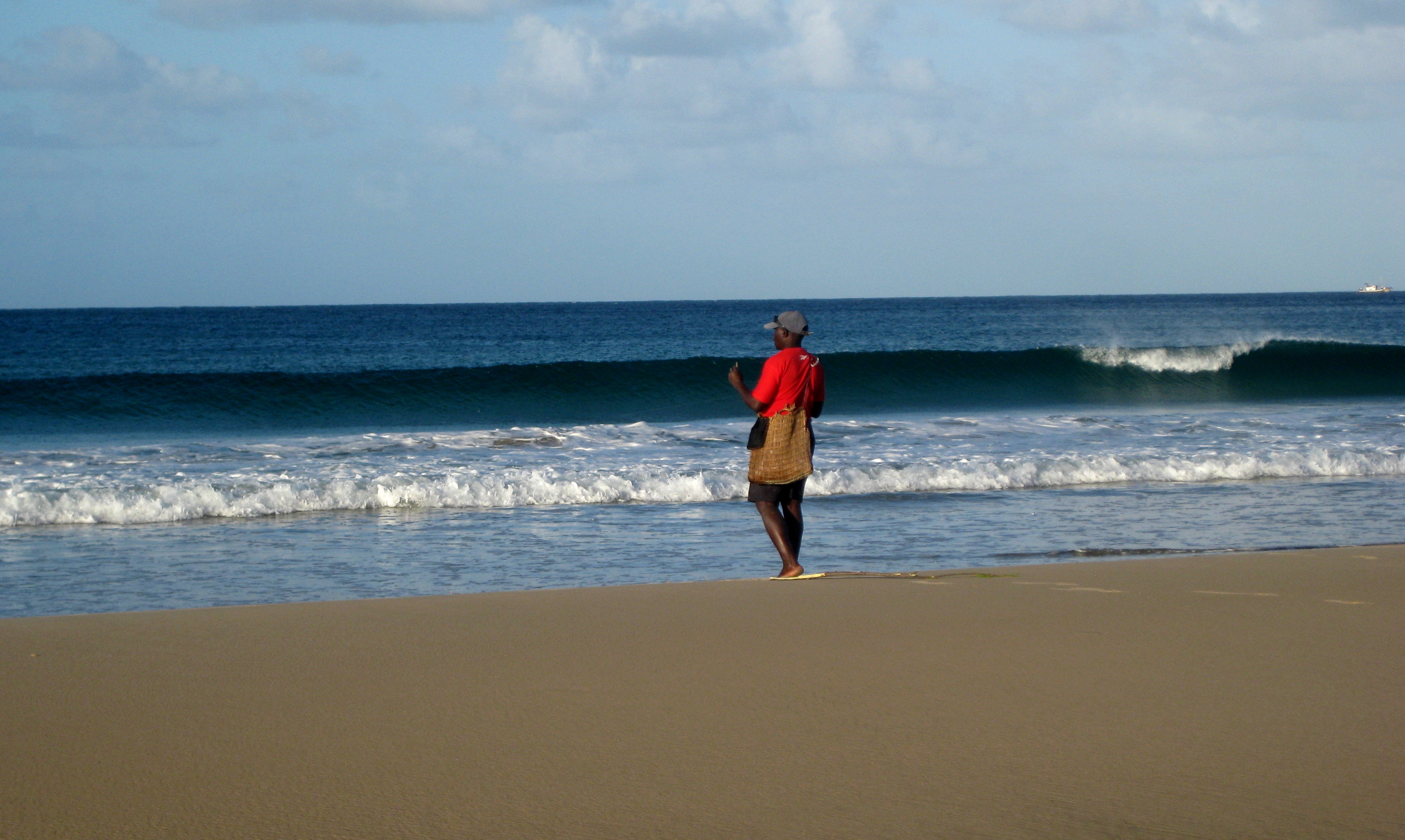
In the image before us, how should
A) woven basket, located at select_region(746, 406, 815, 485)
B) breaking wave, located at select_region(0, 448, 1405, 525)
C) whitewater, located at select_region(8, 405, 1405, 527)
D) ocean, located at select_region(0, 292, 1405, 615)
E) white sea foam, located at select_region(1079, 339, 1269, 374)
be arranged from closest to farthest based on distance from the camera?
woven basket, located at select_region(746, 406, 815, 485) → ocean, located at select_region(0, 292, 1405, 615) → breaking wave, located at select_region(0, 448, 1405, 525) → whitewater, located at select_region(8, 405, 1405, 527) → white sea foam, located at select_region(1079, 339, 1269, 374)

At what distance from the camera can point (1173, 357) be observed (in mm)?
28391

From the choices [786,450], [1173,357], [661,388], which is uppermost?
[1173,357]

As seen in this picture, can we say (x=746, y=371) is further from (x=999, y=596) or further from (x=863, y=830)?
(x=863, y=830)

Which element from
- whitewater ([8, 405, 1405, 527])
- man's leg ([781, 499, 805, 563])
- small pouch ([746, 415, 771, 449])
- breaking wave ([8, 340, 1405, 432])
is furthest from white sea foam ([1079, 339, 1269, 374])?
small pouch ([746, 415, 771, 449])

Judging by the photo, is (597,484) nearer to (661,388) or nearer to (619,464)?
(619,464)

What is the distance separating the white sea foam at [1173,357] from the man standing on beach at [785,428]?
22530mm

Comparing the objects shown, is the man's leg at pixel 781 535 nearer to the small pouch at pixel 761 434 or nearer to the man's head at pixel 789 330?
the small pouch at pixel 761 434

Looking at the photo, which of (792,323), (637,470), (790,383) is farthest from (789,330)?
(637,470)

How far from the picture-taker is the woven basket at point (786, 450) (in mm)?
6195

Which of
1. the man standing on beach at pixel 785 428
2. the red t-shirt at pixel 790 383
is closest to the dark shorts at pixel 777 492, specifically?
the man standing on beach at pixel 785 428

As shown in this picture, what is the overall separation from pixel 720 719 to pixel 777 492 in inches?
113

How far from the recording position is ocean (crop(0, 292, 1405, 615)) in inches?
293

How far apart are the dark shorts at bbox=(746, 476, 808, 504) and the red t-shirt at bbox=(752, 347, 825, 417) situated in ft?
1.30

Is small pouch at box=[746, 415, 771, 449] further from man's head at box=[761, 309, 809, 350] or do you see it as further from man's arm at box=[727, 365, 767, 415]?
man's head at box=[761, 309, 809, 350]
